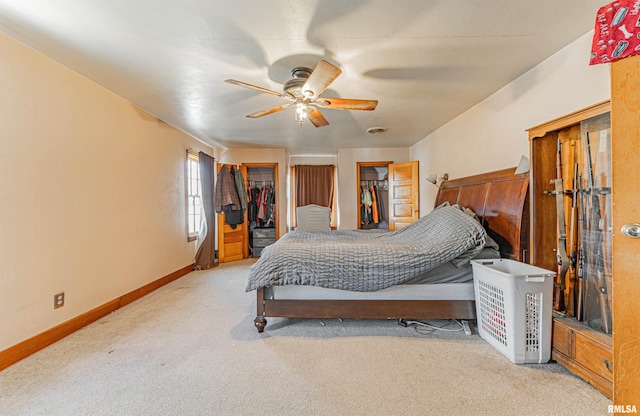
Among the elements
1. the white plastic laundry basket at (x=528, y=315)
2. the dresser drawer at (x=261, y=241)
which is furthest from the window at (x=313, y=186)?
the white plastic laundry basket at (x=528, y=315)

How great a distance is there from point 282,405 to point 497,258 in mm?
1883

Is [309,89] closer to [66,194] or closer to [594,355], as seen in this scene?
[66,194]

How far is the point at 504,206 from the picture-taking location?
2.23 m

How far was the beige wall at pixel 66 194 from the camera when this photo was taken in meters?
1.77

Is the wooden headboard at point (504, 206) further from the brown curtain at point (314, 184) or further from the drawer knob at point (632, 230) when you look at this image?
the brown curtain at point (314, 184)

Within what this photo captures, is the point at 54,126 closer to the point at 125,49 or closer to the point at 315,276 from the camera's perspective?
the point at 125,49

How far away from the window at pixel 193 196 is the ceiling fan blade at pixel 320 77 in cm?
284

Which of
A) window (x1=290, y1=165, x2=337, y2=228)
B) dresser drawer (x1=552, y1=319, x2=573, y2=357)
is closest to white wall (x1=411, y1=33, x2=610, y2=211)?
dresser drawer (x1=552, y1=319, x2=573, y2=357)

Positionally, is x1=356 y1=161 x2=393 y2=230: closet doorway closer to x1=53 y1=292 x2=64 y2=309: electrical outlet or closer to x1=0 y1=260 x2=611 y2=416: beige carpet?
x1=0 y1=260 x2=611 y2=416: beige carpet

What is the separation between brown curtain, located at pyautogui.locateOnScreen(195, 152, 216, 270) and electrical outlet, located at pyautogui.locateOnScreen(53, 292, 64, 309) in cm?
222

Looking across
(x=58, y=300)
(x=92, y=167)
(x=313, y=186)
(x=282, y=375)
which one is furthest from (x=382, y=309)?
(x=313, y=186)

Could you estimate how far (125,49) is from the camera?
1.87 meters

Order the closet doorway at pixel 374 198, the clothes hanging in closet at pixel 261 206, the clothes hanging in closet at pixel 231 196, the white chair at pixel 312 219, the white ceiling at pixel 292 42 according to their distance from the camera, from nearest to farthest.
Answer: the white ceiling at pixel 292 42 → the white chair at pixel 312 219 → the clothes hanging in closet at pixel 231 196 → the clothes hanging in closet at pixel 261 206 → the closet doorway at pixel 374 198

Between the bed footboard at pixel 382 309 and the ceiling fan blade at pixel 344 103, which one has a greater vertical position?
the ceiling fan blade at pixel 344 103
